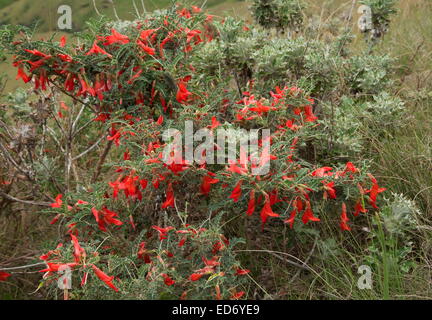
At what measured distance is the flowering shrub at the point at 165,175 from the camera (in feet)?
6.13

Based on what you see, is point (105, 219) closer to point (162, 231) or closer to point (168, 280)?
point (162, 231)

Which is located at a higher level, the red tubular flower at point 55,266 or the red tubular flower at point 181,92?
the red tubular flower at point 181,92

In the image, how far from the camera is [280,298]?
2375 mm

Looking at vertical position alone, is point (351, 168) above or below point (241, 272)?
above

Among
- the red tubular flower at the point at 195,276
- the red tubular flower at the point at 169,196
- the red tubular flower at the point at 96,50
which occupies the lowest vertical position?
the red tubular flower at the point at 195,276

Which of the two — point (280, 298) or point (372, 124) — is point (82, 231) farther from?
point (372, 124)

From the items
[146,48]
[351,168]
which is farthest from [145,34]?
[351,168]

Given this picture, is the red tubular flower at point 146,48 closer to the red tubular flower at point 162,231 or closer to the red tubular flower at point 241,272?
the red tubular flower at point 162,231

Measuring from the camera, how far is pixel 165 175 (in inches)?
78.6

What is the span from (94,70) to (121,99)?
19 centimetres

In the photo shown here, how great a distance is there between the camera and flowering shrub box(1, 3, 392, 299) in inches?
73.5

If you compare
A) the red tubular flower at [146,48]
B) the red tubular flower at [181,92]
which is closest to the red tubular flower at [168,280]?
the red tubular flower at [181,92]
